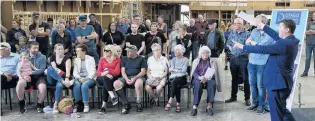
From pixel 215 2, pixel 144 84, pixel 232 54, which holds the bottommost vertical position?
pixel 144 84

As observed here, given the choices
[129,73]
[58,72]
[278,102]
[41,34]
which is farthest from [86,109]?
[278,102]

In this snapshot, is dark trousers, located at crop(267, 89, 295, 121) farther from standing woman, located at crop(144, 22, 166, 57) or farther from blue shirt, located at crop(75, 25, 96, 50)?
blue shirt, located at crop(75, 25, 96, 50)

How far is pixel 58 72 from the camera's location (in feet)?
18.8

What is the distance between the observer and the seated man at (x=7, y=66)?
5699 millimetres

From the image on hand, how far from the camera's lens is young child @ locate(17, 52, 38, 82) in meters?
5.68

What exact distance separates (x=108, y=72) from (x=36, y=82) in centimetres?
113

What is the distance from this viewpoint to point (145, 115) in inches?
217

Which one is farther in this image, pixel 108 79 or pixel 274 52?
pixel 108 79

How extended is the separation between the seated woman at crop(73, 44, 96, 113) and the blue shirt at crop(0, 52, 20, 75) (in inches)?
36.9

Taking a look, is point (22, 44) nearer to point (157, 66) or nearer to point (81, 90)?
point (81, 90)

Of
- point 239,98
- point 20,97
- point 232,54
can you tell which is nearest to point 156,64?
point 232,54

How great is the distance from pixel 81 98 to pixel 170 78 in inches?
55.0

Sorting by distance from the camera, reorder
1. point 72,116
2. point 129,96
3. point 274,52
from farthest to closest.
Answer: point 129,96, point 72,116, point 274,52

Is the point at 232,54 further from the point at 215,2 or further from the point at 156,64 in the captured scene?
the point at 215,2
